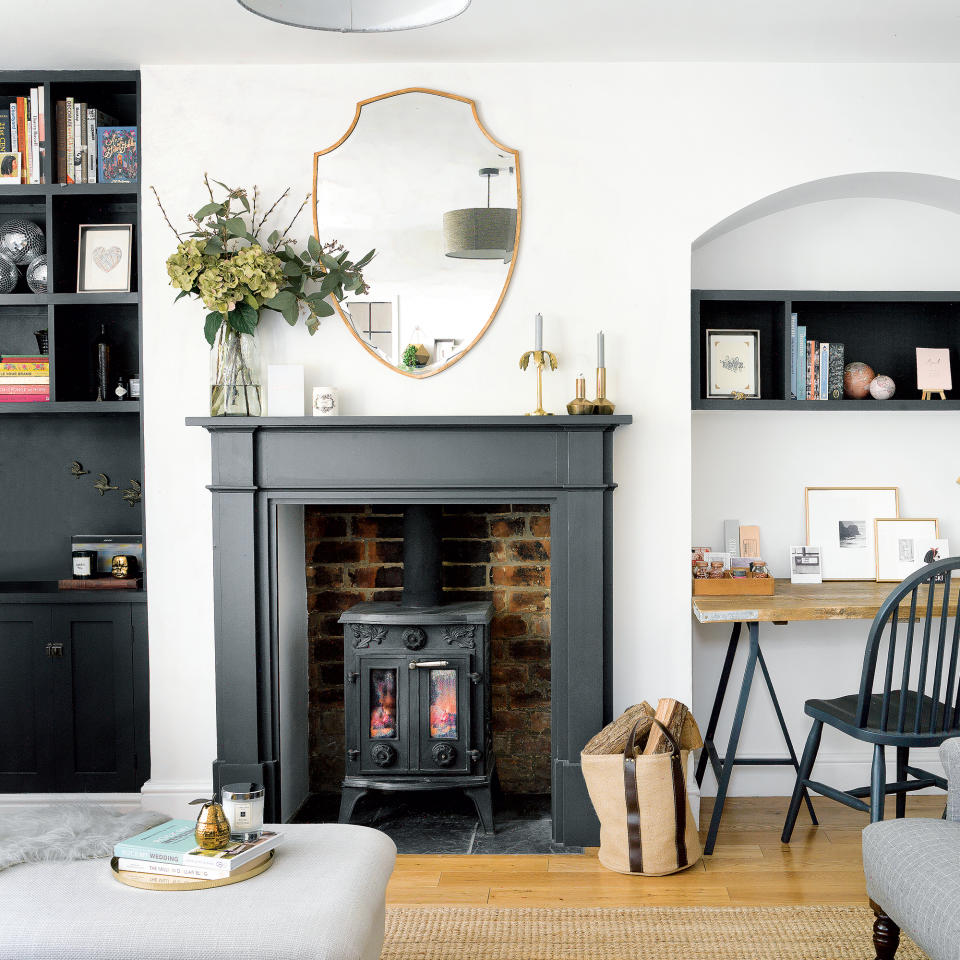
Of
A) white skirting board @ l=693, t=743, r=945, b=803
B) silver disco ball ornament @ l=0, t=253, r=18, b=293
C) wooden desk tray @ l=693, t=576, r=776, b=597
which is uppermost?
silver disco ball ornament @ l=0, t=253, r=18, b=293

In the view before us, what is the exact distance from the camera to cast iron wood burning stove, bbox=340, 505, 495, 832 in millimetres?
3029

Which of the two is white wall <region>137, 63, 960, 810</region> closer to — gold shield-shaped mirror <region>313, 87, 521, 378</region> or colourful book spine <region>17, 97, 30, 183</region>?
gold shield-shaped mirror <region>313, 87, 521, 378</region>

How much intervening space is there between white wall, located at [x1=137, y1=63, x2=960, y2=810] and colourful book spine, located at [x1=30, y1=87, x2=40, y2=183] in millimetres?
399

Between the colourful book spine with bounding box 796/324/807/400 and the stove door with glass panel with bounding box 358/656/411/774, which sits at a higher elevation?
the colourful book spine with bounding box 796/324/807/400

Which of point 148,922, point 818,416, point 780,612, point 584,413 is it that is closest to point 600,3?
point 584,413

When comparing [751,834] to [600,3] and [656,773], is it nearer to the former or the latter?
[656,773]

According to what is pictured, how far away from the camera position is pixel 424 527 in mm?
3135

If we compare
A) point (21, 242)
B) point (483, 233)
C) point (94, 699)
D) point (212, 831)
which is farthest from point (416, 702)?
point (21, 242)

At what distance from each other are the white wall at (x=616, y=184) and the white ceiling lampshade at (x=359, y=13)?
1.34 meters

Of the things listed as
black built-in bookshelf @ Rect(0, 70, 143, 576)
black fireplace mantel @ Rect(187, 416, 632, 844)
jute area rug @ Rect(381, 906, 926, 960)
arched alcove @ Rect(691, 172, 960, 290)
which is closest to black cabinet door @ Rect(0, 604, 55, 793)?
black built-in bookshelf @ Rect(0, 70, 143, 576)

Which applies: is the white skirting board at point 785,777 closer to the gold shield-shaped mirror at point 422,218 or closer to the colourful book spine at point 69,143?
the gold shield-shaped mirror at point 422,218

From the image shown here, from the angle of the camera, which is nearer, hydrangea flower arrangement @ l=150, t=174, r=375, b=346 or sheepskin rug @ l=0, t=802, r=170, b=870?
sheepskin rug @ l=0, t=802, r=170, b=870

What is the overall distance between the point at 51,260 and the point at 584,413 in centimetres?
191

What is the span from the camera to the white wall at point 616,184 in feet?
9.97
